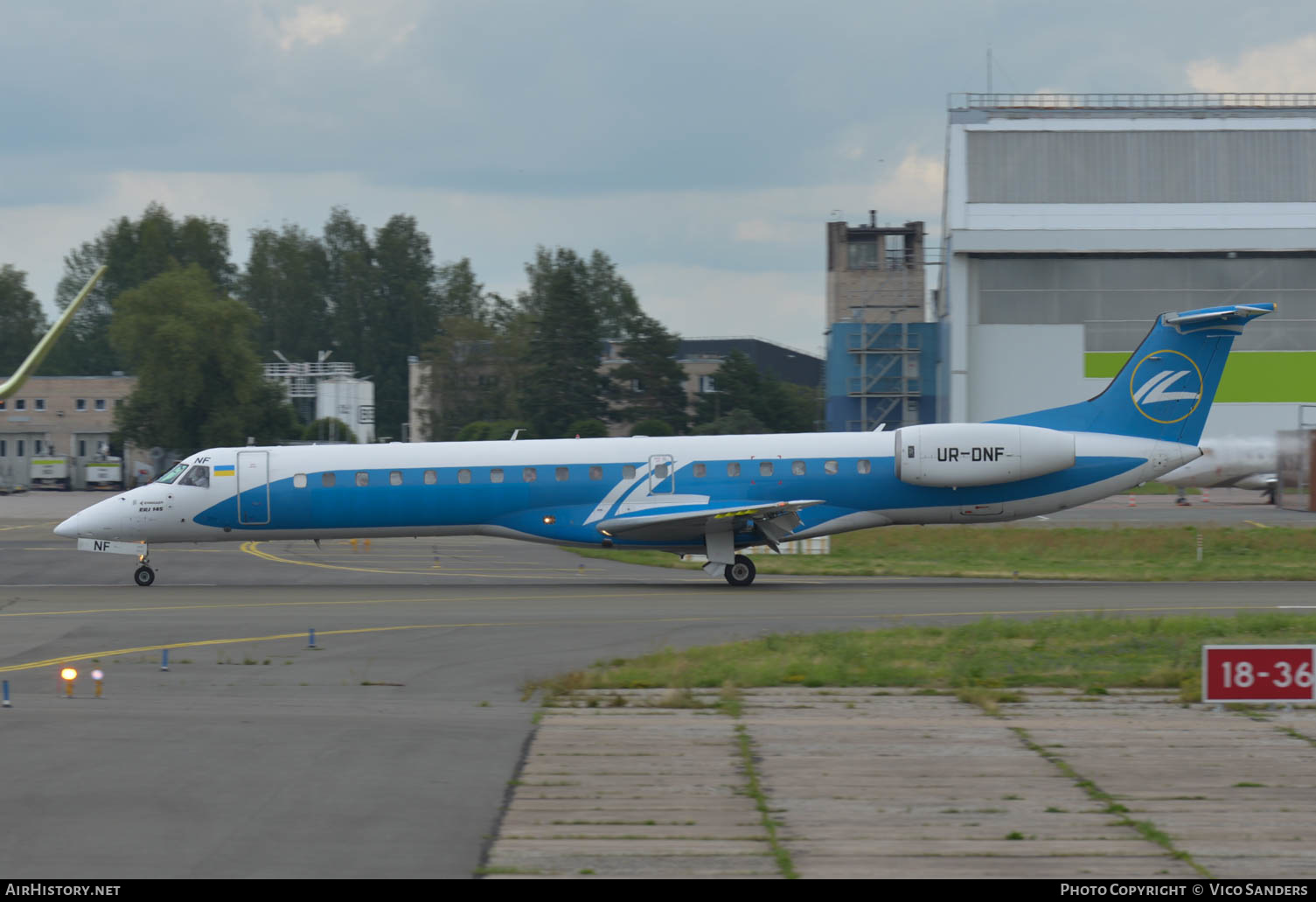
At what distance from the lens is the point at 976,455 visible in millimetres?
27734

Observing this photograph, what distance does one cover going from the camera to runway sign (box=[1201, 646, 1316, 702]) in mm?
13992

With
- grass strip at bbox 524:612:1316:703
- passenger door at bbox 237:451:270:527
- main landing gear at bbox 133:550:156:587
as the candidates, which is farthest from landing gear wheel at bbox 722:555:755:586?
main landing gear at bbox 133:550:156:587

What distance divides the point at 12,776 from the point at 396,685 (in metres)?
5.40

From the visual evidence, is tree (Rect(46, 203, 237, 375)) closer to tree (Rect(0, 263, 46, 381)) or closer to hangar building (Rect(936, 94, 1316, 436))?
tree (Rect(0, 263, 46, 381))

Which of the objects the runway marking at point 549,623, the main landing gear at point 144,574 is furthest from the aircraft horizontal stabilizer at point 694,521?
the main landing gear at point 144,574

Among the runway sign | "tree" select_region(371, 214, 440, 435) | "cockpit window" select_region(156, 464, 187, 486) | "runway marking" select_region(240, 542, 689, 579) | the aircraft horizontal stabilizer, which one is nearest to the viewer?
the runway sign

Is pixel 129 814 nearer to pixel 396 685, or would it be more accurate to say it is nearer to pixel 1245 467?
pixel 396 685

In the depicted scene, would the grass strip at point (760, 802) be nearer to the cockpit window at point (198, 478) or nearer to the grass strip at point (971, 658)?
the grass strip at point (971, 658)

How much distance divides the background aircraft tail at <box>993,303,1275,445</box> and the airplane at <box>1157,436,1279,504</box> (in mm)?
30401

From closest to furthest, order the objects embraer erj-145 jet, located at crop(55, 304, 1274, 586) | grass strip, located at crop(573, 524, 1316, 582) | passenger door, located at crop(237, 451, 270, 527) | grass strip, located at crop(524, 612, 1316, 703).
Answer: grass strip, located at crop(524, 612, 1316, 703)
embraer erj-145 jet, located at crop(55, 304, 1274, 586)
passenger door, located at crop(237, 451, 270, 527)
grass strip, located at crop(573, 524, 1316, 582)

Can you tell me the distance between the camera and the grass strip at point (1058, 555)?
31094mm

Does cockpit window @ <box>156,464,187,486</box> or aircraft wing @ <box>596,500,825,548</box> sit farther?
cockpit window @ <box>156,464,187,486</box>

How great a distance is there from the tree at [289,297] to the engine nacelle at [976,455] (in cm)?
10547

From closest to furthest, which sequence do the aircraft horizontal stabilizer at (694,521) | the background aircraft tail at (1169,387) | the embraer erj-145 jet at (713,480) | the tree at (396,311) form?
the aircraft horizontal stabilizer at (694,521) < the embraer erj-145 jet at (713,480) < the background aircraft tail at (1169,387) < the tree at (396,311)
